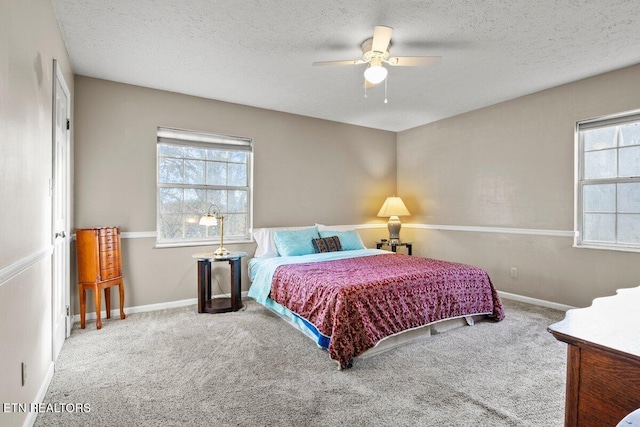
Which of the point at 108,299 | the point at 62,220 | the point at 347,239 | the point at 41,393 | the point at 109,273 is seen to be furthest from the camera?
the point at 347,239

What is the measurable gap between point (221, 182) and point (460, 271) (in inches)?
120

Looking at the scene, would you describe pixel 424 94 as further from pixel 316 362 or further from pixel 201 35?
pixel 316 362

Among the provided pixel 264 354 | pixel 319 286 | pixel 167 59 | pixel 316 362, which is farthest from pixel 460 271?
pixel 167 59

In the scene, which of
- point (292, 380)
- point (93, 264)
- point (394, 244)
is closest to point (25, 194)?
point (93, 264)

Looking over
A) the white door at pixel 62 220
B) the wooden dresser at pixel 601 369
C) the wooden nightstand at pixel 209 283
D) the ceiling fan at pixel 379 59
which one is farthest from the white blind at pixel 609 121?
the white door at pixel 62 220

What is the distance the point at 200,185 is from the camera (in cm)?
420

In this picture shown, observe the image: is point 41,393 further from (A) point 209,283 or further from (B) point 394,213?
(B) point 394,213

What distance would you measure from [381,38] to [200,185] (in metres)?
2.79

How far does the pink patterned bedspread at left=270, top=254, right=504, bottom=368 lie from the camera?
2504 millimetres

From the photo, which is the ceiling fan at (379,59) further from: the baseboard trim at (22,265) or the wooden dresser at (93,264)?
the wooden dresser at (93,264)

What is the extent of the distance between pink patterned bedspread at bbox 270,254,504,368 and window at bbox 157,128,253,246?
1318mm

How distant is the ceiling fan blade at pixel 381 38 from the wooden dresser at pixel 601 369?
2.13 metres

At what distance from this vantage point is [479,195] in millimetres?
4660

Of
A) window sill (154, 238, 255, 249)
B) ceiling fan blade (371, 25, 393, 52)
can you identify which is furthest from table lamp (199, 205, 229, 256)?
ceiling fan blade (371, 25, 393, 52)
